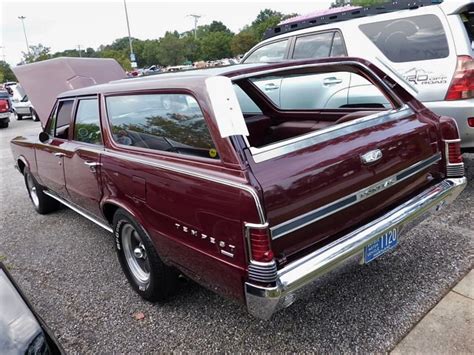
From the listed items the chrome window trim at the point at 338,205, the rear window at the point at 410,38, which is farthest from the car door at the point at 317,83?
the chrome window trim at the point at 338,205

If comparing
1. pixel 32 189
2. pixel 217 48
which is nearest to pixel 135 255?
pixel 32 189

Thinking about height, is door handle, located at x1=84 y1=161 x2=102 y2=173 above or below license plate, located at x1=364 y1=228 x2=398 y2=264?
above

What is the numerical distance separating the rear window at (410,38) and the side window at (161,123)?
3001 millimetres

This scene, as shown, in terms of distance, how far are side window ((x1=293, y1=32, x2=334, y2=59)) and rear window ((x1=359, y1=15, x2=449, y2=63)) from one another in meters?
0.47

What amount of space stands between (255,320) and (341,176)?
3.79 feet

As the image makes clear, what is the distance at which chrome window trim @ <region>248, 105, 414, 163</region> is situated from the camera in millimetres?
2092

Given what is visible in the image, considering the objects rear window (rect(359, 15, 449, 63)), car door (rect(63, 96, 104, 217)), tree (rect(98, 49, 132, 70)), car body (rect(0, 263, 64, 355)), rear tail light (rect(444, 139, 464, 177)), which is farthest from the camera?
tree (rect(98, 49, 132, 70))

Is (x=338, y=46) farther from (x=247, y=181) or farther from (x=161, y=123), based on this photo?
(x=247, y=181)

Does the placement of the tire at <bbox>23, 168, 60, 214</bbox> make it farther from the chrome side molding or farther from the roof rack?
the roof rack

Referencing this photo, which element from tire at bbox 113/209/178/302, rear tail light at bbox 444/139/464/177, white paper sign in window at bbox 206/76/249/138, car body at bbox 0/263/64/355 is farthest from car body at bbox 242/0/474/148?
car body at bbox 0/263/64/355

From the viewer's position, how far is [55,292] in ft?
10.8

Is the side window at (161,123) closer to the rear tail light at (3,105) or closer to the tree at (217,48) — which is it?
the rear tail light at (3,105)

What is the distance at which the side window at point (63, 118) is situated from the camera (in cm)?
406

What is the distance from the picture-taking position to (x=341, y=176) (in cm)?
224
